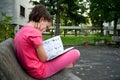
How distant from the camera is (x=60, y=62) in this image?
457 centimetres

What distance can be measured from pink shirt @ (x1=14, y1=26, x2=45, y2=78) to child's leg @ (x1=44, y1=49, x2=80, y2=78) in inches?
9.0

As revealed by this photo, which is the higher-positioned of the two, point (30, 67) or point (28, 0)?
point (28, 0)

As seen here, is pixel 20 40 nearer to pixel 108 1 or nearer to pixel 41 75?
pixel 41 75

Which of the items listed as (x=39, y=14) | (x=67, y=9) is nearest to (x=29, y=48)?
(x=39, y=14)

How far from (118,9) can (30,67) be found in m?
27.6

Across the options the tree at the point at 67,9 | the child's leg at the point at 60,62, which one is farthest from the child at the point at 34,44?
the tree at the point at 67,9

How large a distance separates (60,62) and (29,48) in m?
0.62

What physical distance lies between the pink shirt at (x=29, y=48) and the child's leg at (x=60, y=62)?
0.75 ft

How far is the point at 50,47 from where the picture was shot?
4.56 m

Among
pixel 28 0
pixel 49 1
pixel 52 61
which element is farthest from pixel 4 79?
pixel 28 0

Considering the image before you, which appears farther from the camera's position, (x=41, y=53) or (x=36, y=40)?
(x=41, y=53)

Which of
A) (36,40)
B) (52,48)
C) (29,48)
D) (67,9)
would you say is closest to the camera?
(36,40)

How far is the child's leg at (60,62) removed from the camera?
451 cm

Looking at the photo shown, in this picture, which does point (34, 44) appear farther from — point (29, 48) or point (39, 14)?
point (39, 14)
